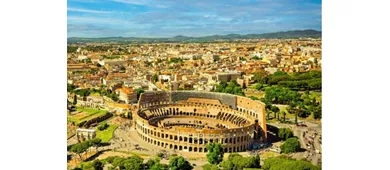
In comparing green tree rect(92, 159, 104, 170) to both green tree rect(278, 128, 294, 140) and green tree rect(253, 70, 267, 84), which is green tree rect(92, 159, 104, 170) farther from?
green tree rect(253, 70, 267, 84)

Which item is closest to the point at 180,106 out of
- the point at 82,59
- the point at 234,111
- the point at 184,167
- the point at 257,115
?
the point at 234,111

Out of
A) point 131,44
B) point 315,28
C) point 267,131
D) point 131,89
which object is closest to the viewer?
point 315,28

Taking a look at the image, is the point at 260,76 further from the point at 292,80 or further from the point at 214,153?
the point at 214,153

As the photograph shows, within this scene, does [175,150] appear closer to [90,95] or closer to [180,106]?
[180,106]

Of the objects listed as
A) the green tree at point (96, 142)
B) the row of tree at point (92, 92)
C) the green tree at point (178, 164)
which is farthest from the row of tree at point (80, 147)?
the row of tree at point (92, 92)

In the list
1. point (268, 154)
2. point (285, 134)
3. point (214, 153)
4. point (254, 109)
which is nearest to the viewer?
point (214, 153)

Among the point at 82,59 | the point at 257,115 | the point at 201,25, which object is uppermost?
the point at 201,25

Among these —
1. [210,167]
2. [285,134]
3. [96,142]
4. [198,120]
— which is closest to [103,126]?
[96,142]

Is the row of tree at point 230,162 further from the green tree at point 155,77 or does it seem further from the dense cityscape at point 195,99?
the green tree at point 155,77
